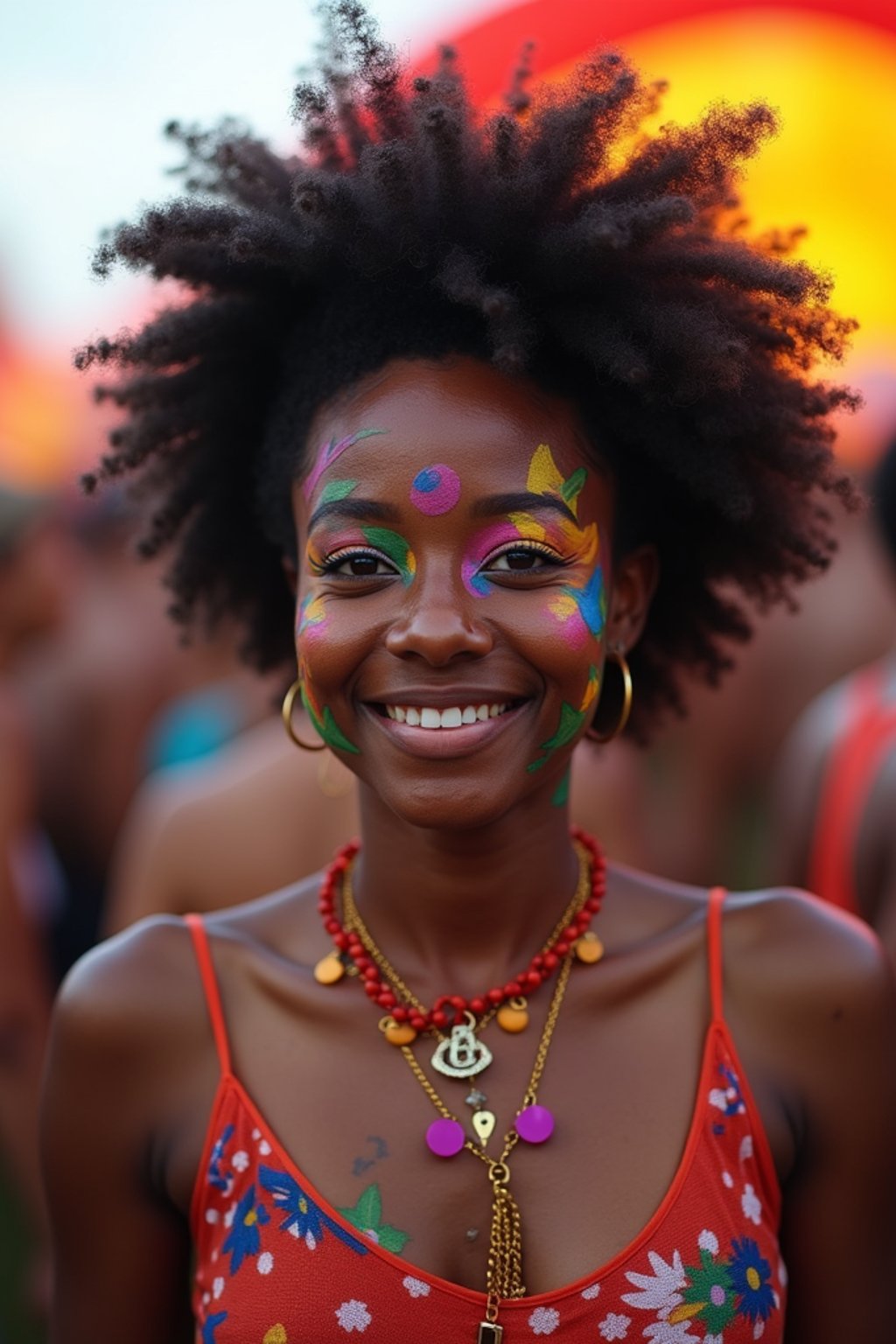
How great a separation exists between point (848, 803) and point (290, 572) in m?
1.95

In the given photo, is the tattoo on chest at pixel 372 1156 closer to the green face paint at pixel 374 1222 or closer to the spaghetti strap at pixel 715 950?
the green face paint at pixel 374 1222

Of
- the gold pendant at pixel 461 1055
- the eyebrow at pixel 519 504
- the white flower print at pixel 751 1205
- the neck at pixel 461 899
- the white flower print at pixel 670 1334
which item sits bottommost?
the white flower print at pixel 670 1334

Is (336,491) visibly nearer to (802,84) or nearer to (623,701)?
(623,701)

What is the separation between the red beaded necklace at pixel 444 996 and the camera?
2.63 metres

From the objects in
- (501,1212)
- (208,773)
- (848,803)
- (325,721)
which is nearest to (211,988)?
(325,721)

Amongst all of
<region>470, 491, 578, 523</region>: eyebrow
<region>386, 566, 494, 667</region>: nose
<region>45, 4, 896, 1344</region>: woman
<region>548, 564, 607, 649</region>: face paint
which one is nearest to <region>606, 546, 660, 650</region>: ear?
<region>45, 4, 896, 1344</region>: woman

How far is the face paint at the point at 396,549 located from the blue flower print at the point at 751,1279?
112 centimetres

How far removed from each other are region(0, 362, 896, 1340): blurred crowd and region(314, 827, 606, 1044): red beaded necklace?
48 centimetres

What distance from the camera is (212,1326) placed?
2418 millimetres

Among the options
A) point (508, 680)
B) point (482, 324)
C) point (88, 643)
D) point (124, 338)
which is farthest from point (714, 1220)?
point (88, 643)

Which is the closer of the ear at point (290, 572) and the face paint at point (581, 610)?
the face paint at point (581, 610)

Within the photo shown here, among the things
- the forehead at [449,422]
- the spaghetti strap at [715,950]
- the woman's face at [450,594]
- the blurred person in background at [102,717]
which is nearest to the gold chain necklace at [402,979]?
the spaghetti strap at [715,950]

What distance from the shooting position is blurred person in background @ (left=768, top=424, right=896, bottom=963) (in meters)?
4.05

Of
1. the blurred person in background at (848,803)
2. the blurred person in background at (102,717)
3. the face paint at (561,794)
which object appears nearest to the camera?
the face paint at (561,794)
